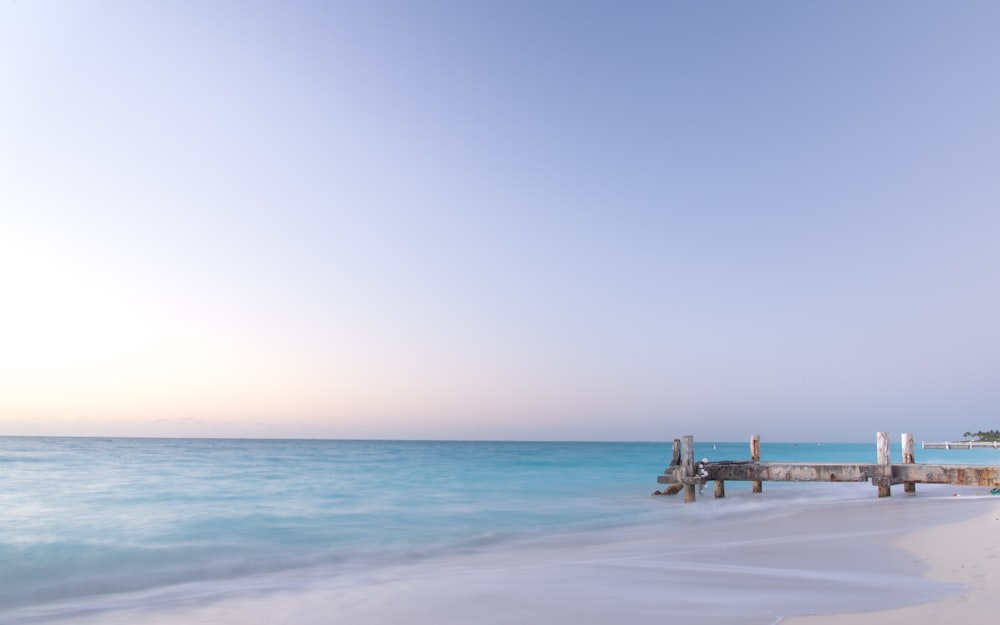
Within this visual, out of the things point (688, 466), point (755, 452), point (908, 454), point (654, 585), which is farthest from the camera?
point (755, 452)

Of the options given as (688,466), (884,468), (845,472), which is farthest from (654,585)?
(884,468)

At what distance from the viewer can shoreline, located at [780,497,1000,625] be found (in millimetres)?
5965

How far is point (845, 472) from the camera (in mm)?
19062

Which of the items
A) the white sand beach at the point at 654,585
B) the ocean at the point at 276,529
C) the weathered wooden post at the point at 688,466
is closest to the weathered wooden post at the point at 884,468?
the ocean at the point at 276,529

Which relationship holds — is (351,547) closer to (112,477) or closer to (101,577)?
(101,577)

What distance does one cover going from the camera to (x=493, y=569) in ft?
35.5

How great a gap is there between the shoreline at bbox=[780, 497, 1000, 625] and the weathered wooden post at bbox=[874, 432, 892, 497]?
592cm

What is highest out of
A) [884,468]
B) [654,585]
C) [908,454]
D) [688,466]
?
[908,454]

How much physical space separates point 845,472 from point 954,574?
11895 mm

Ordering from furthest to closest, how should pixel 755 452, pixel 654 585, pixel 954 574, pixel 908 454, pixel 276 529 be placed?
pixel 755 452
pixel 908 454
pixel 276 529
pixel 654 585
pixel 954 574

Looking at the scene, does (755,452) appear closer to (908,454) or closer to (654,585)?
(908,454)

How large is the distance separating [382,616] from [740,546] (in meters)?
6.94

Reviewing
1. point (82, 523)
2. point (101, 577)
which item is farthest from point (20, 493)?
point (101, 577)

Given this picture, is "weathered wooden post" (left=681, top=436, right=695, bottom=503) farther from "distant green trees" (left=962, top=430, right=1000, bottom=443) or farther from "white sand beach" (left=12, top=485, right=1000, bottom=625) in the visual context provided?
"distant green trees" (left=962, top=430, right=1000, bottom=443)
